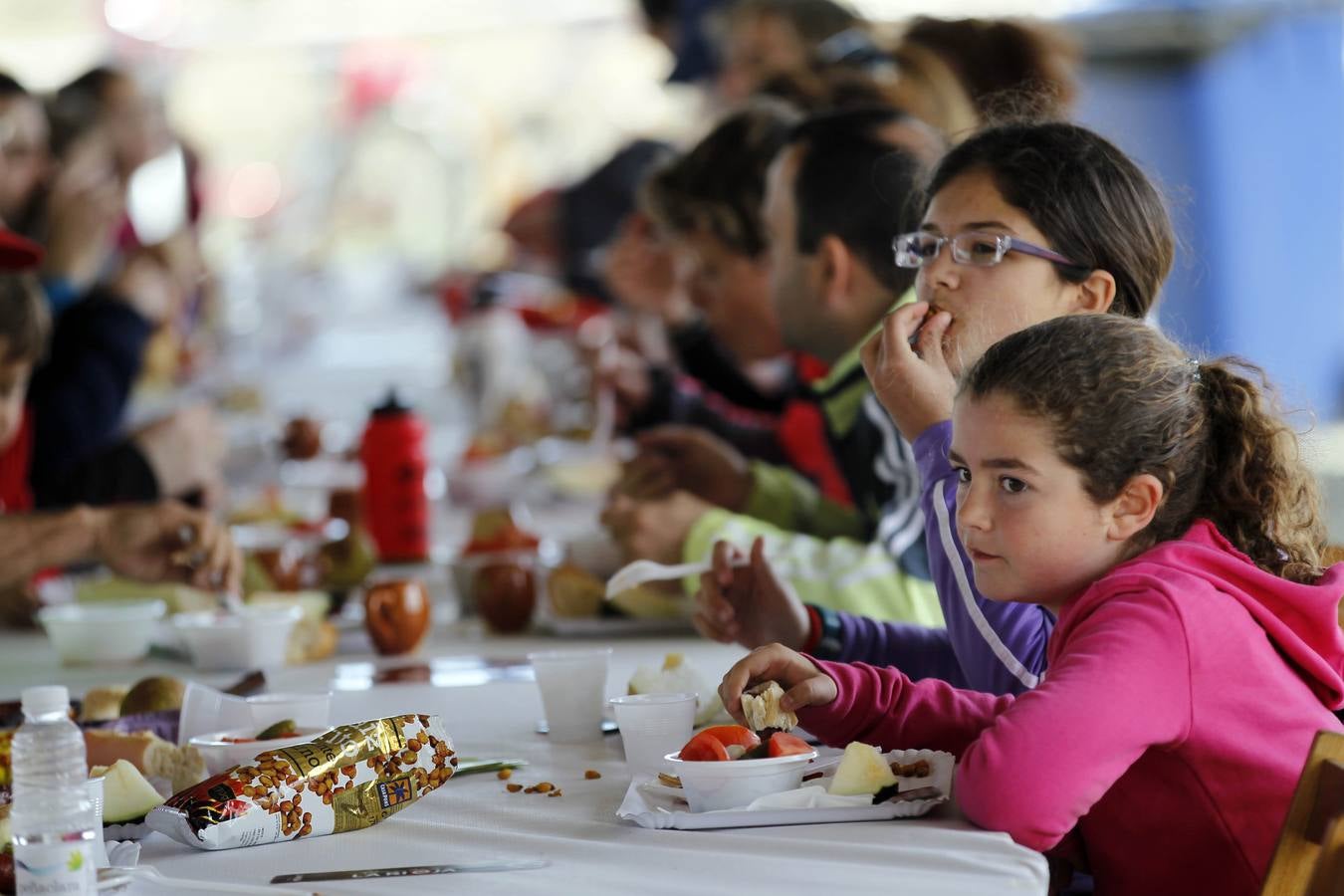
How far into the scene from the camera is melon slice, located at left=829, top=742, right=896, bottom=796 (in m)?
1.14

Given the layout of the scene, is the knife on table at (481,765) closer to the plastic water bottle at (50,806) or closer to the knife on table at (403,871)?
the knife on table at (403,871)

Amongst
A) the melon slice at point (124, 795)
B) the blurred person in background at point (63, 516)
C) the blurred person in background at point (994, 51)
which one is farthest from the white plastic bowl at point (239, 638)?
the blurred person in background at point (994, 51)

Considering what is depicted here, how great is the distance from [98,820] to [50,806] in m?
0.12

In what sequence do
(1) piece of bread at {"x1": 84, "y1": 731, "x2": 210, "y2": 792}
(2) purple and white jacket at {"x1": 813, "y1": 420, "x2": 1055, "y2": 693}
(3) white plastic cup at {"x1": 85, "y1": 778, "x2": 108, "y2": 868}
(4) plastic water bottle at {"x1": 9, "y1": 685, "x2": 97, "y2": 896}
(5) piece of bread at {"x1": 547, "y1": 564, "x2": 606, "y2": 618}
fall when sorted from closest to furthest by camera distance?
(4) plastic water bottle at {"x1": 9, "y1": 685, "x2": 97, "y2": 896}, (3) white plastic cup at {"x1": 85, "y1": 778, "x2": 108, "y2": 868}, (1) piece of bread at {"x1": 84, "y1": 731, "x2": 210, "y2": 792}, (2) purple and white jacket at {"x1": 813, "y1": 420, "x2": 1055, "y2": 693}, (5) piece of bread at {"x1": 547, "y1": 564, "x2": 606, "y2": 618}

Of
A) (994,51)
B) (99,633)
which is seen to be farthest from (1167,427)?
(994,51)

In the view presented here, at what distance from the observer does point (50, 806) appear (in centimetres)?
99

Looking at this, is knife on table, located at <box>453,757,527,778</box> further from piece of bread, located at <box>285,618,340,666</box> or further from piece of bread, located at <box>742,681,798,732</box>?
piece of bread, located at <box>285,618,340,666</box>

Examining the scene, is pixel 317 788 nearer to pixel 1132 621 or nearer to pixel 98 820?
pixel 98 820

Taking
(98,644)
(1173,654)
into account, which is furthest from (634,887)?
(98,644)

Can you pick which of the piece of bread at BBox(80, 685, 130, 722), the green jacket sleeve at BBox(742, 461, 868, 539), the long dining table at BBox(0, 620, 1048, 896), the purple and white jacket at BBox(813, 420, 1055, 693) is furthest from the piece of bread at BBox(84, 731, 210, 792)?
the green jacket sleeve at BBox(742, 461, 868, 539)

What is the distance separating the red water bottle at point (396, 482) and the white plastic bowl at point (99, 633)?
58cm

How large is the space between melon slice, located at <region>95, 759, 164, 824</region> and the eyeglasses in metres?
0.93

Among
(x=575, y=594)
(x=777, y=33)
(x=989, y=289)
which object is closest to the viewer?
(x=989, y=289)

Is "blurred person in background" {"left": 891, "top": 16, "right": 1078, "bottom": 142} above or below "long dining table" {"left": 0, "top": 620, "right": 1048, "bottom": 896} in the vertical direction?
above
